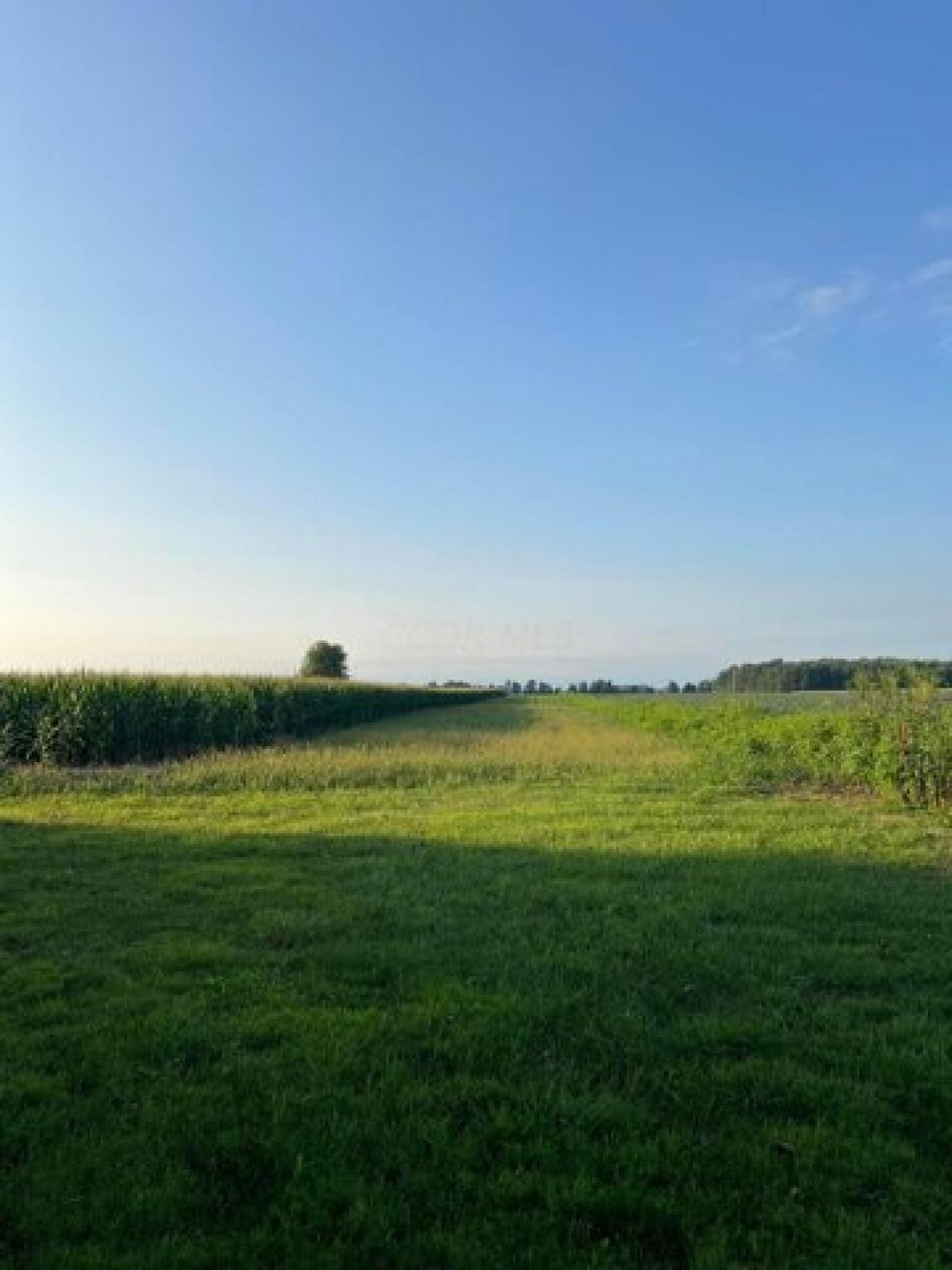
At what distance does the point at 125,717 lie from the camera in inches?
989

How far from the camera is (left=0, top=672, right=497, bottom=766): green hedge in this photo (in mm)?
23750

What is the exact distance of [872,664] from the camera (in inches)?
750

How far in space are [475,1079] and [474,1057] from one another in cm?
28

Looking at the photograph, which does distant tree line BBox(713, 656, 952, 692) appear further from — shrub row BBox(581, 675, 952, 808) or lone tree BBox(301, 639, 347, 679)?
lone tree BBox(301, 639, 347, 679)

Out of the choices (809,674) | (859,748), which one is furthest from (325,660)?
(859,748)

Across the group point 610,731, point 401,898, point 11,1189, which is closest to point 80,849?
point 401,898

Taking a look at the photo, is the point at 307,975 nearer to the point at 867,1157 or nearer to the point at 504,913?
the point at 504,913

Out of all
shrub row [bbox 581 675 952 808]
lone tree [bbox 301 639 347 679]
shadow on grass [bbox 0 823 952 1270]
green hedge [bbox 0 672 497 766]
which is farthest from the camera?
lone tree [bbox 301 639 347 679]

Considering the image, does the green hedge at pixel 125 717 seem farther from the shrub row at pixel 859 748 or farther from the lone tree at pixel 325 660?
the lone tree at pixel 325 660

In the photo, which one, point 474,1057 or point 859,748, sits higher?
point 859,748

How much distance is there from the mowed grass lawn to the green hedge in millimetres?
13541

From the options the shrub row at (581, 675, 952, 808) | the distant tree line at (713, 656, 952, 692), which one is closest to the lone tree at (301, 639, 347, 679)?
the distant tree line at (713, 656, 952, 692)

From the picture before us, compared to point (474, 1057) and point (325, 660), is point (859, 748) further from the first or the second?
point (325, 660)

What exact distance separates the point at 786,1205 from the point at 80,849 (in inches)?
363
